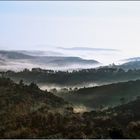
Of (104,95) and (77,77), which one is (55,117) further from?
(77,77)

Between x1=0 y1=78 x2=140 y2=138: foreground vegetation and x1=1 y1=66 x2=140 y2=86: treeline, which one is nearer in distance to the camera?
x1=0 y1=78 x2=140 y2=138: foreground vegetation

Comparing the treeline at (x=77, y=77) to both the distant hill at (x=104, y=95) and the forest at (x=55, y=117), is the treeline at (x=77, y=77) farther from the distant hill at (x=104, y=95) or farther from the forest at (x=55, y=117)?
the forest at (x=55, y=117)

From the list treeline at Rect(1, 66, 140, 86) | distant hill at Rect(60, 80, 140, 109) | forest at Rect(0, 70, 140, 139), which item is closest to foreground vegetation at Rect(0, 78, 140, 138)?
forest at Rect(0, 70, 140, 139)

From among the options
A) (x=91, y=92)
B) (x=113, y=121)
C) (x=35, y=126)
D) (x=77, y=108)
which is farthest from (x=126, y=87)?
(x=35, y=126)

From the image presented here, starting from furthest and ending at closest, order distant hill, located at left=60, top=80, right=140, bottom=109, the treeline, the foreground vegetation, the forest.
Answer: the treeline, distant hill, located at left=60, top=80, right=140, bottom=109, the forest, the foreground vegetation

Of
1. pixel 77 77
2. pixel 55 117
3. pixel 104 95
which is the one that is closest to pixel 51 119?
pixel 55 117

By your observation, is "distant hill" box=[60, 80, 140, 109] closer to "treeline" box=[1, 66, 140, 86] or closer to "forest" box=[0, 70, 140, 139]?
"forest" box=[0, 70, 140, 139]

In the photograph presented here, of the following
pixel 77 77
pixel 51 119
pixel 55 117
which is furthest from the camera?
pixel 77 77

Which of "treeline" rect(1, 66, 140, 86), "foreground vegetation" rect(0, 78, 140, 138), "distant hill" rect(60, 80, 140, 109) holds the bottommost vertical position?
"foreground vegetation" rect(0, 78, 140, 138)

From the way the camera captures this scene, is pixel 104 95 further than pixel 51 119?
Yes

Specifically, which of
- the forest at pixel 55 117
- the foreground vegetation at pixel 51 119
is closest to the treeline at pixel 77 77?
the forest at pixel 55 117

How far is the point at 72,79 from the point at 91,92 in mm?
23393

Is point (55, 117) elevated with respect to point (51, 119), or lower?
elevated

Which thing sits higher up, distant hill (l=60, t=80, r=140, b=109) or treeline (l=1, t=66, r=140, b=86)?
treeline (l=1, t=66, r=140, b=86)
